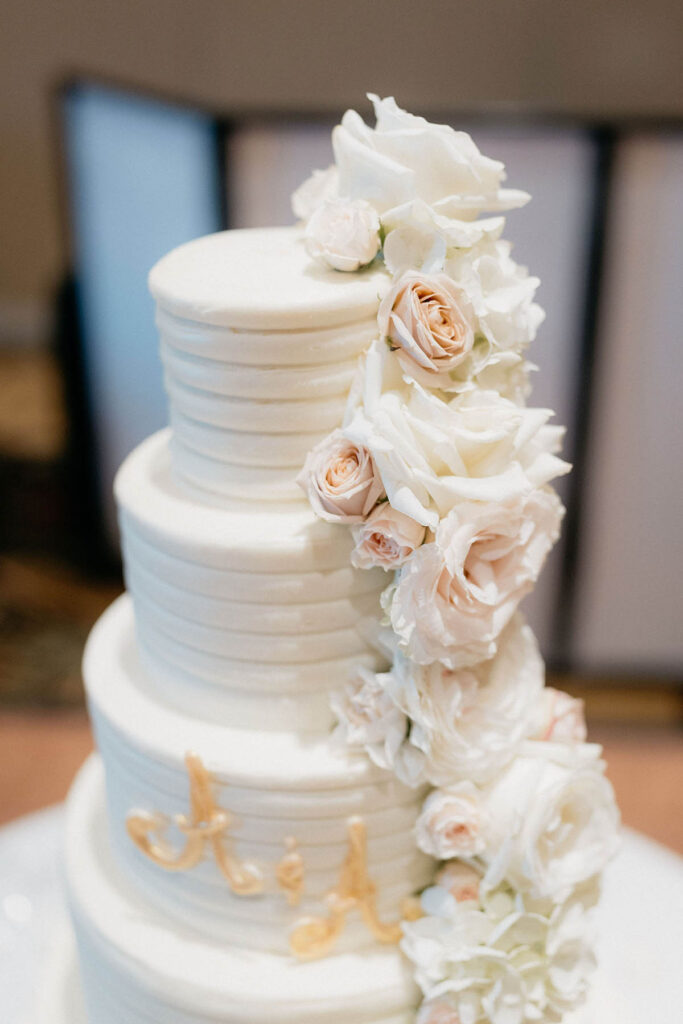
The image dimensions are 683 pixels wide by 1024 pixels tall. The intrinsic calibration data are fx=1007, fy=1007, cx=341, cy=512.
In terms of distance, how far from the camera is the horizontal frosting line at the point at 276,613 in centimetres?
148

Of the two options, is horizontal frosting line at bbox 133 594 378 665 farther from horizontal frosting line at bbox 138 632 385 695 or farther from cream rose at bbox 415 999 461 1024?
cream rose at bbox 415 999 461 1024

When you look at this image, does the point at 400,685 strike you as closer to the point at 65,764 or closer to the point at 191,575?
the point at 191,575

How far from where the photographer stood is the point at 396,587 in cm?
138

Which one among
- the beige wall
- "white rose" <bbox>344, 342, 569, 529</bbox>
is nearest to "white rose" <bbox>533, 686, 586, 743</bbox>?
"white rose" <bbox>344, 342, 569, 529</bbox>

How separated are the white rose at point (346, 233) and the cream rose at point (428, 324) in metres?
0.11

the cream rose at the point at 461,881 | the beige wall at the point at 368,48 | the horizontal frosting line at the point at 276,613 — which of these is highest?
the beige wall at the point at 368,48

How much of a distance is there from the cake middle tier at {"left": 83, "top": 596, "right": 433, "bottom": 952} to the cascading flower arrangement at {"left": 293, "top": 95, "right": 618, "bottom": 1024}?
0.06 meters

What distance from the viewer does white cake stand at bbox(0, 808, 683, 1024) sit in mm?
2002

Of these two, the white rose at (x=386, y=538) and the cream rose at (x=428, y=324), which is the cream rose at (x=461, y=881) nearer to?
the white rose at (x=386, y=538)

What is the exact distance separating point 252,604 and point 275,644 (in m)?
0.07

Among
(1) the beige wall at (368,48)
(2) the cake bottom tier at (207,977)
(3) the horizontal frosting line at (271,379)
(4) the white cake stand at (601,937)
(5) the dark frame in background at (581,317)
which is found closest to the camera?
(3) the horizontal frosting line at (271,379)

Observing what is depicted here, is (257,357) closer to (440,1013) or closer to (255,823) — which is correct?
(255,823)

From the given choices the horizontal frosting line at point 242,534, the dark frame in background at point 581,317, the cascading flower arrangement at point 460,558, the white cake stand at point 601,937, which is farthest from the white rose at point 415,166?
the dark frame in background at point 581,317

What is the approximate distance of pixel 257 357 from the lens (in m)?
1.42
